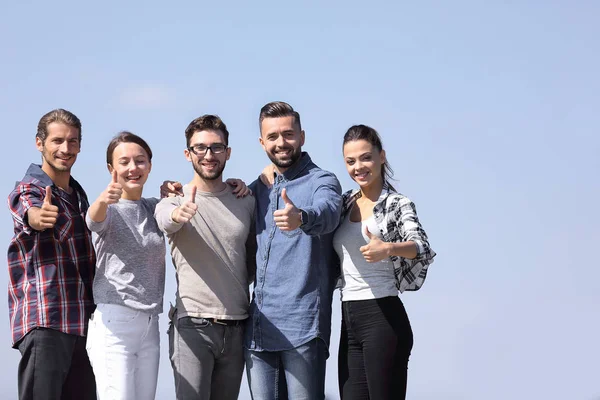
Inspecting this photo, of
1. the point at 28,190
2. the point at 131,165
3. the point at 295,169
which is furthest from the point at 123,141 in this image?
the point at 295,169

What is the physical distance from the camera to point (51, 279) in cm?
598

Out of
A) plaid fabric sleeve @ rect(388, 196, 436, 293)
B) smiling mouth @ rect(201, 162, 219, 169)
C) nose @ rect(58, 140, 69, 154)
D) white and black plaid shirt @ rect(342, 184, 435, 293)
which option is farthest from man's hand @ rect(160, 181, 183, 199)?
plaid fabric sleeve @ rect(388, 196, 436, 293)

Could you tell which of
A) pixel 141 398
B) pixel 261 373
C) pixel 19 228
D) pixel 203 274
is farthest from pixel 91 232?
pixel 261 373

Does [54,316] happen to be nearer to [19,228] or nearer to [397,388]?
[19,228]

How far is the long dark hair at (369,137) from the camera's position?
6145 mm

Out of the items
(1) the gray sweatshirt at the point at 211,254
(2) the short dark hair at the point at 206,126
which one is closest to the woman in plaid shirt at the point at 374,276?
(1) the gray sweatshirt at the point at 211,254

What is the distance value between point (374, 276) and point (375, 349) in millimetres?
566

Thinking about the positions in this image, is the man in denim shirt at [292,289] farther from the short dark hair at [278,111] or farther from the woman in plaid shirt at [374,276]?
the woman in plaid shirt at [374,276]

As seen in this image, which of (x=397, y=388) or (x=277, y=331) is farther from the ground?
(x=277, y=331)

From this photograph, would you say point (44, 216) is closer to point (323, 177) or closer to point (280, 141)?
point (280, 141)

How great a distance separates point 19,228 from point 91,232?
57 cm

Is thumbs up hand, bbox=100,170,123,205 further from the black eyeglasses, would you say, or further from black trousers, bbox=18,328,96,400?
black trousers, bbox=18,328,96,400

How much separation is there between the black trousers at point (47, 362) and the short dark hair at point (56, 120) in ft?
5.44

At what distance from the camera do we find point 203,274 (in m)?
5.92
